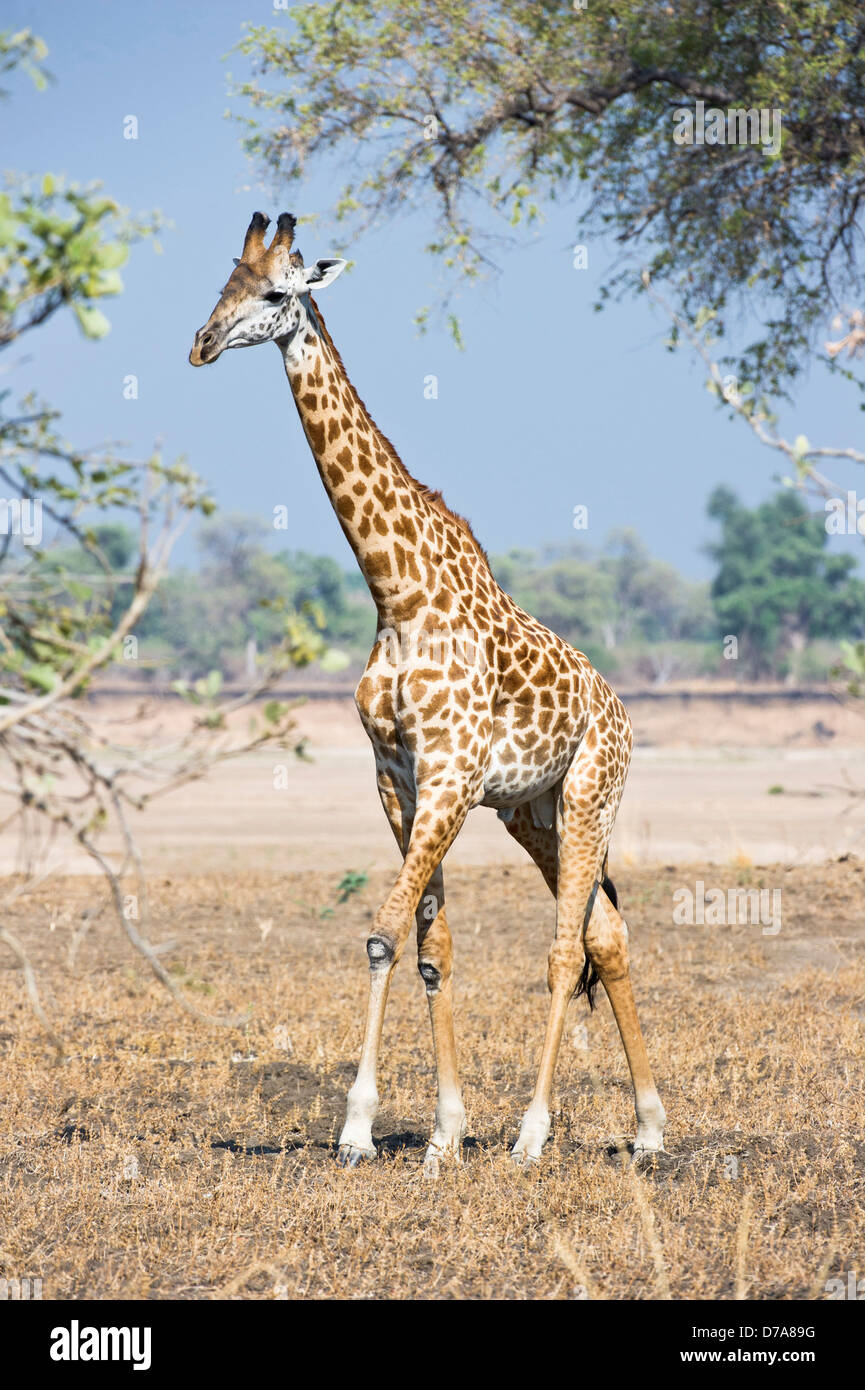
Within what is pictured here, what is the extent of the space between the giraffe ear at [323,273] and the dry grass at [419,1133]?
113 inches

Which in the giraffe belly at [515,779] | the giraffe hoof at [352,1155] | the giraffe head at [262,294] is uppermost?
the giraffe head at [262,294]

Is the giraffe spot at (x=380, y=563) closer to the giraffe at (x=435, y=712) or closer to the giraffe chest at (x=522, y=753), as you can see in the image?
the giraffe at (x=435, y=712)

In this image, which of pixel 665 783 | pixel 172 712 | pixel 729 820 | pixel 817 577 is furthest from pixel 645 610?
pixel 729 820

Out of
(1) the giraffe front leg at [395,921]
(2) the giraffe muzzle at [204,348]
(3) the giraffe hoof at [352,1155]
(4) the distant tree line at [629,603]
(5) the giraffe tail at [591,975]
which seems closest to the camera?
(2) the giraffe muzzle at [204,348]

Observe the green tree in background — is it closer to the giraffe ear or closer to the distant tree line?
the distant tree line

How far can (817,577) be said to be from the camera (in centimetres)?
7756

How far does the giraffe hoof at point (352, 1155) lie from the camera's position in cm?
524

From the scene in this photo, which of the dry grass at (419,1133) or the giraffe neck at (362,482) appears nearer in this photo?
the dry grass at (419,1133)

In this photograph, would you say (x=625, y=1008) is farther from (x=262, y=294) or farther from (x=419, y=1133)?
(x=262, y=294)

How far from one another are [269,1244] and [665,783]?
27.0m

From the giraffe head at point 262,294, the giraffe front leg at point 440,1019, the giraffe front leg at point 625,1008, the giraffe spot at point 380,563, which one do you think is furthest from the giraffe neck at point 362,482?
the giraffe front leg at point 625,1008

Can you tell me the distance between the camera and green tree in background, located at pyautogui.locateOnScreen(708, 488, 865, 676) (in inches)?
2707

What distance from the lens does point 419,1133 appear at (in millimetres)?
5922

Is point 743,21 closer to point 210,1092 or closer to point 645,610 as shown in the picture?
point 210,1092
